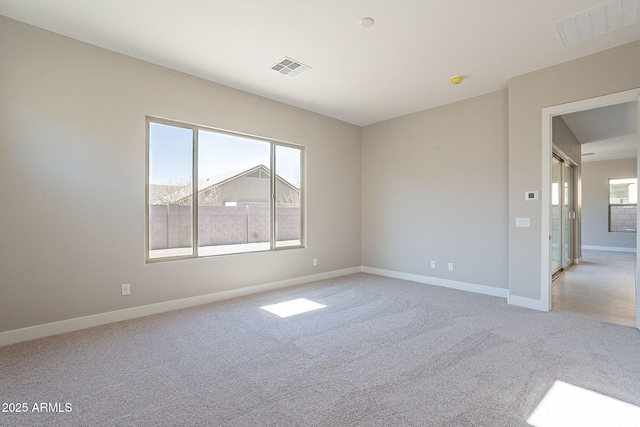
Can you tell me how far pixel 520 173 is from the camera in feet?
12.7

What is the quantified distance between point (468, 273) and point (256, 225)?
3.42m

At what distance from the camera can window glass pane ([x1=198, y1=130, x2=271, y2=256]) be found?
4145mm

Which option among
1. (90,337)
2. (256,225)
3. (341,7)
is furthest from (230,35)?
(90,337)

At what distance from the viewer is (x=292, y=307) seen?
3.83 m

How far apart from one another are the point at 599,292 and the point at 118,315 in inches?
258

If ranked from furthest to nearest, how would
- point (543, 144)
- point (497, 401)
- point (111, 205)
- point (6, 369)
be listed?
point (543, 144), point (111, 205), point (6, 369), point (497, 401)

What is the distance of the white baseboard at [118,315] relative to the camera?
282 cm

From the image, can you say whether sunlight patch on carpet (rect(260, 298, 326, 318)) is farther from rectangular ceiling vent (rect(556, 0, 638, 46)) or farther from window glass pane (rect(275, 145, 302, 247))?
rectangular ceiling vent (rect(556, 0, 638, 46))

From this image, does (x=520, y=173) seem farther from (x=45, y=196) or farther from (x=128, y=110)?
(x=45, y=196)

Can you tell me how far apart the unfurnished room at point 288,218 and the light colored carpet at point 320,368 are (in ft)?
0.07

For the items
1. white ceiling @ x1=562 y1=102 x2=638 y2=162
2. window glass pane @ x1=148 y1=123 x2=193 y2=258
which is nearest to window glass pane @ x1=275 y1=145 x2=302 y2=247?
window glass pane @ x1=148 y1=123 x2=193 y2=258

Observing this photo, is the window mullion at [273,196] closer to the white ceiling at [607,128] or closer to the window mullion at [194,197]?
the window mullion at [194,197]

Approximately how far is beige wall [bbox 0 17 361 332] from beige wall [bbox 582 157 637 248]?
449 inches

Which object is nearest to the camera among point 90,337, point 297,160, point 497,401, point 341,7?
point 497,401
